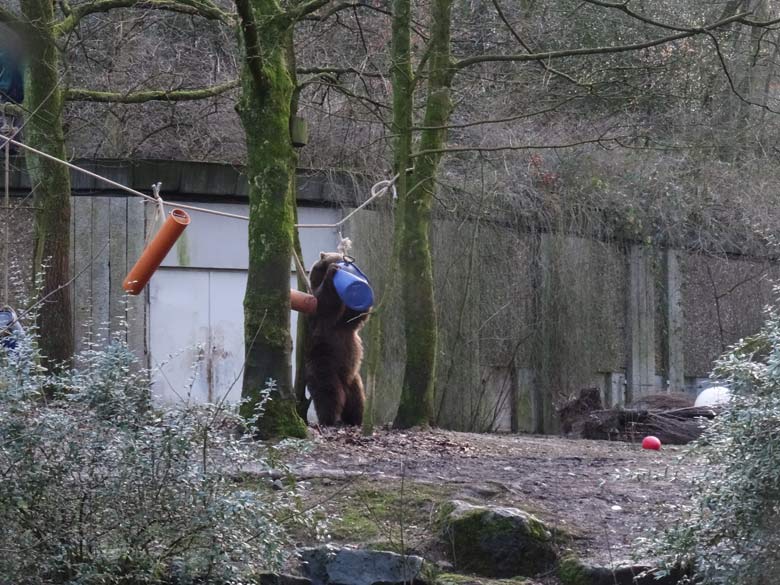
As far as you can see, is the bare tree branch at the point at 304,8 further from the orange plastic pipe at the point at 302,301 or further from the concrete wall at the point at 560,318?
the concrete wall at the point at 560,318

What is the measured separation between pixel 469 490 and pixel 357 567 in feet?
3.49

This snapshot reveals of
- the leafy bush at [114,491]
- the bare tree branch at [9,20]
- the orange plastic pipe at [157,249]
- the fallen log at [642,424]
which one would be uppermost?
the bare tree branch at [9,20]

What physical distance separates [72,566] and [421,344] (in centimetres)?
471

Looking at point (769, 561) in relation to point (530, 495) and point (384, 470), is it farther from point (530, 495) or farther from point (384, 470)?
point (384, 470)

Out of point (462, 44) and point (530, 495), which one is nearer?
point (530, 495)

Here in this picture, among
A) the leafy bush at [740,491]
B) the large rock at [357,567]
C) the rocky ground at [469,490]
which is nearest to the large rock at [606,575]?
the rocky ground at [469,490]

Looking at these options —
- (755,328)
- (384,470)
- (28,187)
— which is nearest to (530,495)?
(384,470)

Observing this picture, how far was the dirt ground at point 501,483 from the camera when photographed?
17.1ft

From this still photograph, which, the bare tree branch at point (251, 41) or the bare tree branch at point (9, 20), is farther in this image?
the bare tree branch at point (9, 20)

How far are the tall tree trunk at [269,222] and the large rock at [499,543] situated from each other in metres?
1.69

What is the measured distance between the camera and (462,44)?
1586 cm

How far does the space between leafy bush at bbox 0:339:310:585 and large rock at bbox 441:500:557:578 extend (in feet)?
4.00

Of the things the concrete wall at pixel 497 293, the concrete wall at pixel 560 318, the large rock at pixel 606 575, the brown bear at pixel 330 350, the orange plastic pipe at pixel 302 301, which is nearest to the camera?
the large rock at pixel 606 575

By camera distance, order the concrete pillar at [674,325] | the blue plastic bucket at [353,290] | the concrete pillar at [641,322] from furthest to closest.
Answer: the concrete pillar at [674,325] < the concrete pillar at [641,322] < the blue plastic bucket at [353,290]
